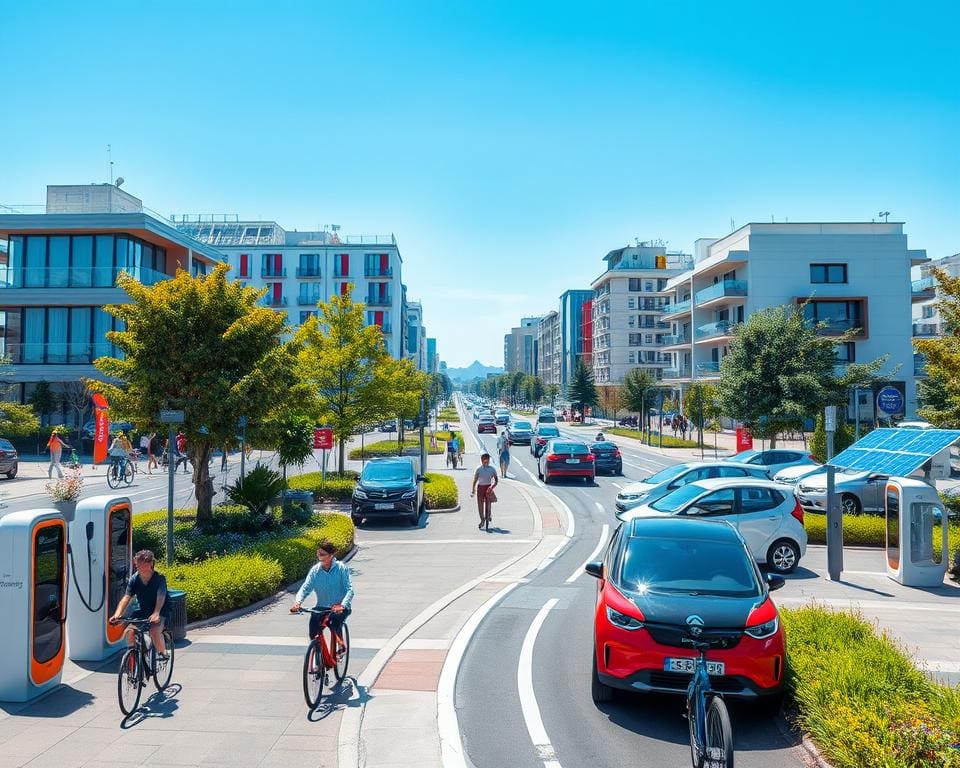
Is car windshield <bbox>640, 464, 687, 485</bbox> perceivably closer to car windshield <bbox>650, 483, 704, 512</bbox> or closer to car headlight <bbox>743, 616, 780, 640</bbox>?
car windshield <bbox>650, 483, 704, 512</bbox>

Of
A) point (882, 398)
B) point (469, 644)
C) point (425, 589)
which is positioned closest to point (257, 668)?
point (469, 644)

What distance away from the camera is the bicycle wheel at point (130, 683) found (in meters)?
6.40

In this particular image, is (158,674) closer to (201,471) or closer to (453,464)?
(201,471)

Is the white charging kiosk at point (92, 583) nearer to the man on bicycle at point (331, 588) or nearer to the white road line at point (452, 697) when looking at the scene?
the man on bicycle at point (331, 588)

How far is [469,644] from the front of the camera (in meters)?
8.53

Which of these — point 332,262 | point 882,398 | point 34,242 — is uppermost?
point 332,262

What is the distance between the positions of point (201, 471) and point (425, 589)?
20.1 ft

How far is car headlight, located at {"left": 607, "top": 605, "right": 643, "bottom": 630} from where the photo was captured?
20.5 ft

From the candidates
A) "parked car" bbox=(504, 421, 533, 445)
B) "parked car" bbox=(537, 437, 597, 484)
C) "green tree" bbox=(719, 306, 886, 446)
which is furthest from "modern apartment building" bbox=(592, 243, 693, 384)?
"parked car" bbox=(537, 437, 597, 484)

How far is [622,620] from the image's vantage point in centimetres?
636

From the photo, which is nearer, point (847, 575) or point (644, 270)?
point (847, 575)

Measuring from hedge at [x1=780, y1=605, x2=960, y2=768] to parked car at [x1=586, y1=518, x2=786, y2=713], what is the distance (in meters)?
0.38

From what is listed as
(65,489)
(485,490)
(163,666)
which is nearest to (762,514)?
(485,490)

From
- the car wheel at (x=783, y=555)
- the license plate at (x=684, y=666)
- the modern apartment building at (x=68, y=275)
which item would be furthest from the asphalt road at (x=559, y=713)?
the modern apartment building at (x=68, y=275)
